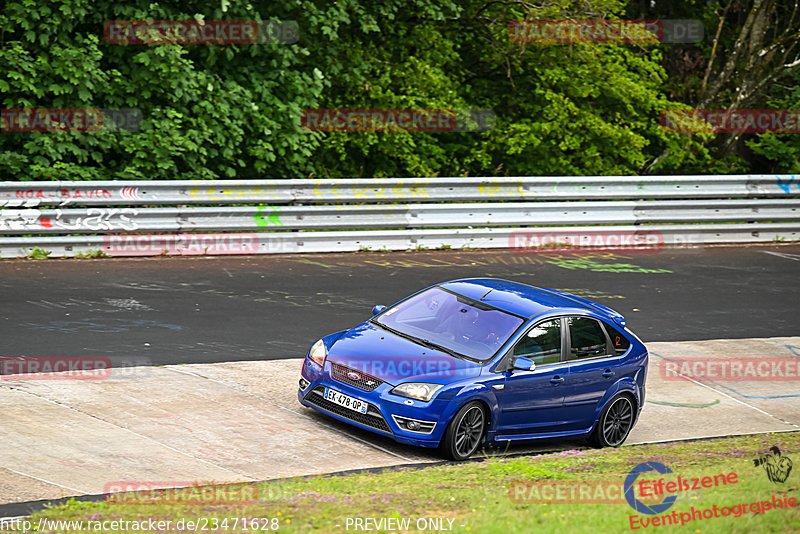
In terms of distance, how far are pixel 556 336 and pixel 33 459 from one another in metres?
4.79

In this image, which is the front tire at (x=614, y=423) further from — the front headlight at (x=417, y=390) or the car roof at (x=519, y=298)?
the front headlight at (x=417, y=390)

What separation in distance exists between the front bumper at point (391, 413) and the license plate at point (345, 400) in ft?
0.10

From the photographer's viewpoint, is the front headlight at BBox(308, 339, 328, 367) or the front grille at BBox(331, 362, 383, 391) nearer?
the front grille at BBox(331, 362, 383, 391)

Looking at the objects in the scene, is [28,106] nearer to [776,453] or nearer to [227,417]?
[227,417]

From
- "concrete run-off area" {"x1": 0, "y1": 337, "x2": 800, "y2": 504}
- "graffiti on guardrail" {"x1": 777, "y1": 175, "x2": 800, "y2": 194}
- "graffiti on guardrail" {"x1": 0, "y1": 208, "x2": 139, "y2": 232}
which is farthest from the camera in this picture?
"graffiti on guardrail" {"x1": 777, "y1": 175, "x2": 800, "y2": 194}

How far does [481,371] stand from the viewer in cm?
913

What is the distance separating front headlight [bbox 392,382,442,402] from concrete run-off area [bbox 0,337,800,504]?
0.58 metres

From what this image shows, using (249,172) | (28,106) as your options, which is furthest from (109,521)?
(249,172)

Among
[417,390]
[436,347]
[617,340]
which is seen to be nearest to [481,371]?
[436,347]

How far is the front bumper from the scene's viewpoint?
28.9 ft

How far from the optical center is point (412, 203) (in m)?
18.0

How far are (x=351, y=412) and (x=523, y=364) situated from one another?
1608 mm

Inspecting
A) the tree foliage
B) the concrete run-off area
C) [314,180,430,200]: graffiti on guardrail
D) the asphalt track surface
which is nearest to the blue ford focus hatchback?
the concrete run-off area

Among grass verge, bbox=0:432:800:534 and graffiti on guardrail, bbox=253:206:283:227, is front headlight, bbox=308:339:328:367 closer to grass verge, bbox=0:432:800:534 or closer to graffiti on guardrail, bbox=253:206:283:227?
grass verge, bbox=0:432:800:534
